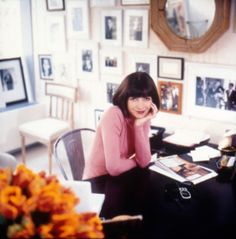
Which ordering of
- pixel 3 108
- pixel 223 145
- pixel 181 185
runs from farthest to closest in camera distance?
pixel 3 108 → pixel 223 145 → pixel 181 185

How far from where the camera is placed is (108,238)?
1.20 m

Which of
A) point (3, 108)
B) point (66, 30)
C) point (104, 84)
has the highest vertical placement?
point (66, 30)

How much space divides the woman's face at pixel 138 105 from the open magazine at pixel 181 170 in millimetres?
296

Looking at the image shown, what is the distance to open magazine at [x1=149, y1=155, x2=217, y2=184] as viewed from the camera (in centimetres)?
193

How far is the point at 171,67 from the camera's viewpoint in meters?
2.91

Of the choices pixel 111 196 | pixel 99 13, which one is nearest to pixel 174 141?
pixel 111 196

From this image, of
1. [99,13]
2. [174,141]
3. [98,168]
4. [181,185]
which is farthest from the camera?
[99,13]

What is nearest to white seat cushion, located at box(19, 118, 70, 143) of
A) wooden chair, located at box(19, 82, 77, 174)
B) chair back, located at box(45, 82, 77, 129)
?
wooden chair, located at box(19, 82, 77, 174)

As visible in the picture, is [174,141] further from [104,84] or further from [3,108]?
[3,108]

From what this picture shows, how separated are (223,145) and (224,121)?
482 millimetres

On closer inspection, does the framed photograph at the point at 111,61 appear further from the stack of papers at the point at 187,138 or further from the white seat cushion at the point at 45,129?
the stack of papers at the point at 187,138

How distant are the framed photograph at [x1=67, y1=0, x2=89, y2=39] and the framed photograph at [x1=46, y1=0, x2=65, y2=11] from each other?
89 millimetres

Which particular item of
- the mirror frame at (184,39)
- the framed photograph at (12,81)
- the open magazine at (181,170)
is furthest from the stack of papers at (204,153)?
the framed photograph at (12,81)

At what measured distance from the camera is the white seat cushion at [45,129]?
11.2ft
